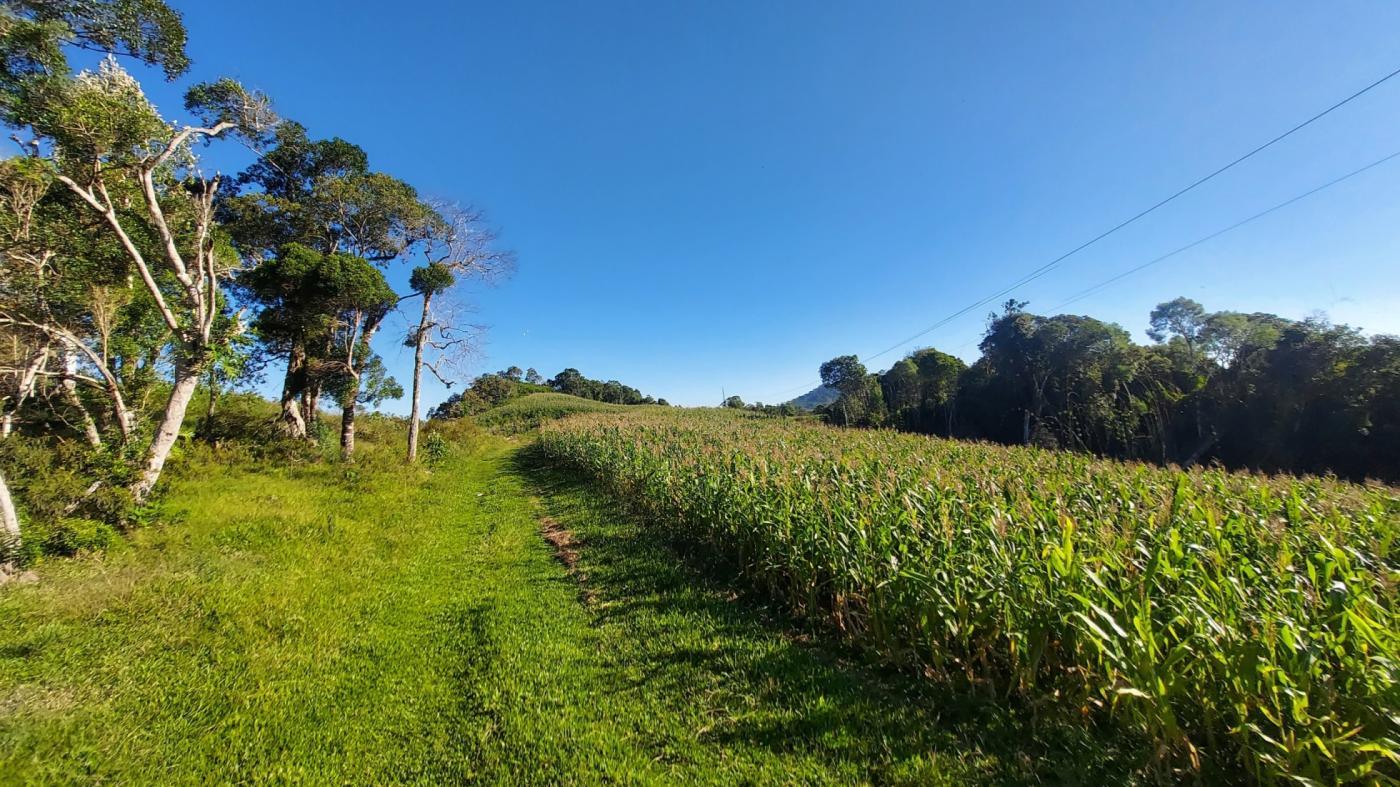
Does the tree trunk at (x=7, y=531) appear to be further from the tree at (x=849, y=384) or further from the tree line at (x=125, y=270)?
the tree at (x=849, y=384)

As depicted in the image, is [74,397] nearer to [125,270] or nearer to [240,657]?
[125,270]

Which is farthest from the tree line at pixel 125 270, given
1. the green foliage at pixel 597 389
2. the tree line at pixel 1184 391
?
the green foliage at pixel 597 389

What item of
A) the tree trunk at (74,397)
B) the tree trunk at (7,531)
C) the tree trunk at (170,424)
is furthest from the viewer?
the tree trunk at (74,397)

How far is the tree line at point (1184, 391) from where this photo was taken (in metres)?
21.7

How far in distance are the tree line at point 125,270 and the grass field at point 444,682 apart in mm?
2618

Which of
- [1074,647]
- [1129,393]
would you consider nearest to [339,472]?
[1074,647]

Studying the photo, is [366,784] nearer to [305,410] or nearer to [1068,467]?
[1068,467]

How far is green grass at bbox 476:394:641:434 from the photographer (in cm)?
4141

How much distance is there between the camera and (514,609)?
6148 mm

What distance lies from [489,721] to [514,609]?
2371 millimetres

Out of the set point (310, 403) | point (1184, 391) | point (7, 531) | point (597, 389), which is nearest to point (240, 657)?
point (7, 531)

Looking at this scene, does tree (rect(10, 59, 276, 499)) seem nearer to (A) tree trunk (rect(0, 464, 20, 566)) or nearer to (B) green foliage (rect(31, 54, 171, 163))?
(B) green foliage (rect(31, 54, 171, 163))

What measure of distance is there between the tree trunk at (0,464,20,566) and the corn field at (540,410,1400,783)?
9499 mm

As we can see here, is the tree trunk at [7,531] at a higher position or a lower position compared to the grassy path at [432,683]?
higher
